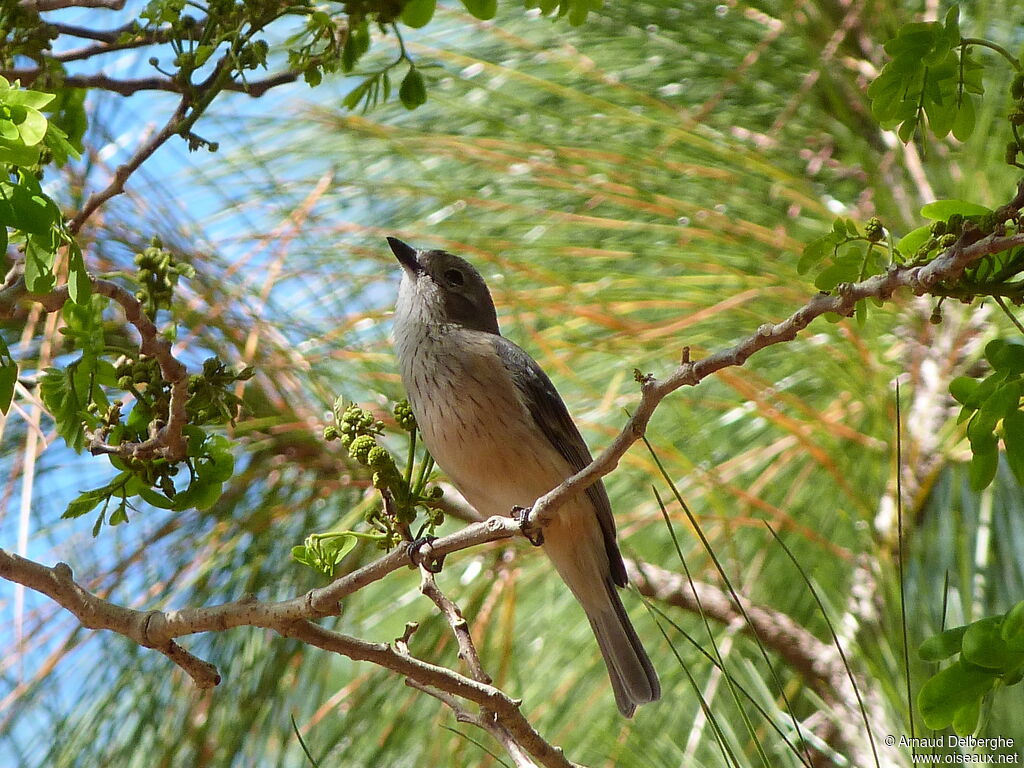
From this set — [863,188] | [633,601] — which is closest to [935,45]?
[863,188]

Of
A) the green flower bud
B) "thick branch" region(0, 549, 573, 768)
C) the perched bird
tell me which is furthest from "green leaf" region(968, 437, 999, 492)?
the perched bird

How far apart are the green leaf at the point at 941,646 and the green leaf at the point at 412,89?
119 cm

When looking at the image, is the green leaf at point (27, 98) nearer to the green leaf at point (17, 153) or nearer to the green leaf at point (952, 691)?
the green leaf at point (17, 153)

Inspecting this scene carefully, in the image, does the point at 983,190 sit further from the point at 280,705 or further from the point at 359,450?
the point at 280,705

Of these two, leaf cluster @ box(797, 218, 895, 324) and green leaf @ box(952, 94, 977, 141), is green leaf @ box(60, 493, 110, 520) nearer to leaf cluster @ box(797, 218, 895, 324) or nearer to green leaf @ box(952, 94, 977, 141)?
leaf cluster @ box(797, 218, 895, 324)

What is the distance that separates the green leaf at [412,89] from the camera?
192 centimetres

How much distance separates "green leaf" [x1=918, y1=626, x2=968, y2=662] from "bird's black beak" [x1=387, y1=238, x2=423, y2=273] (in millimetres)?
1933

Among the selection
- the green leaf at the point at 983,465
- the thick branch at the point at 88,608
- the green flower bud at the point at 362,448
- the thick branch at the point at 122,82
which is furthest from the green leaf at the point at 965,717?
the thick branch at the point at 122,82

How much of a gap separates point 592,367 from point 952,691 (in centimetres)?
176

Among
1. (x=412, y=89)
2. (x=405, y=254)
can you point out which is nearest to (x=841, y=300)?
(x=412, y=89)

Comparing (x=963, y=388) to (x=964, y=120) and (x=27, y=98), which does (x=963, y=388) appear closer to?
(x=964, y=120)

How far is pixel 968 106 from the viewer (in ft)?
5.06

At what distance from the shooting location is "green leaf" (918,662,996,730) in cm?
131

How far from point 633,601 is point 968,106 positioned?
1.70 metres
